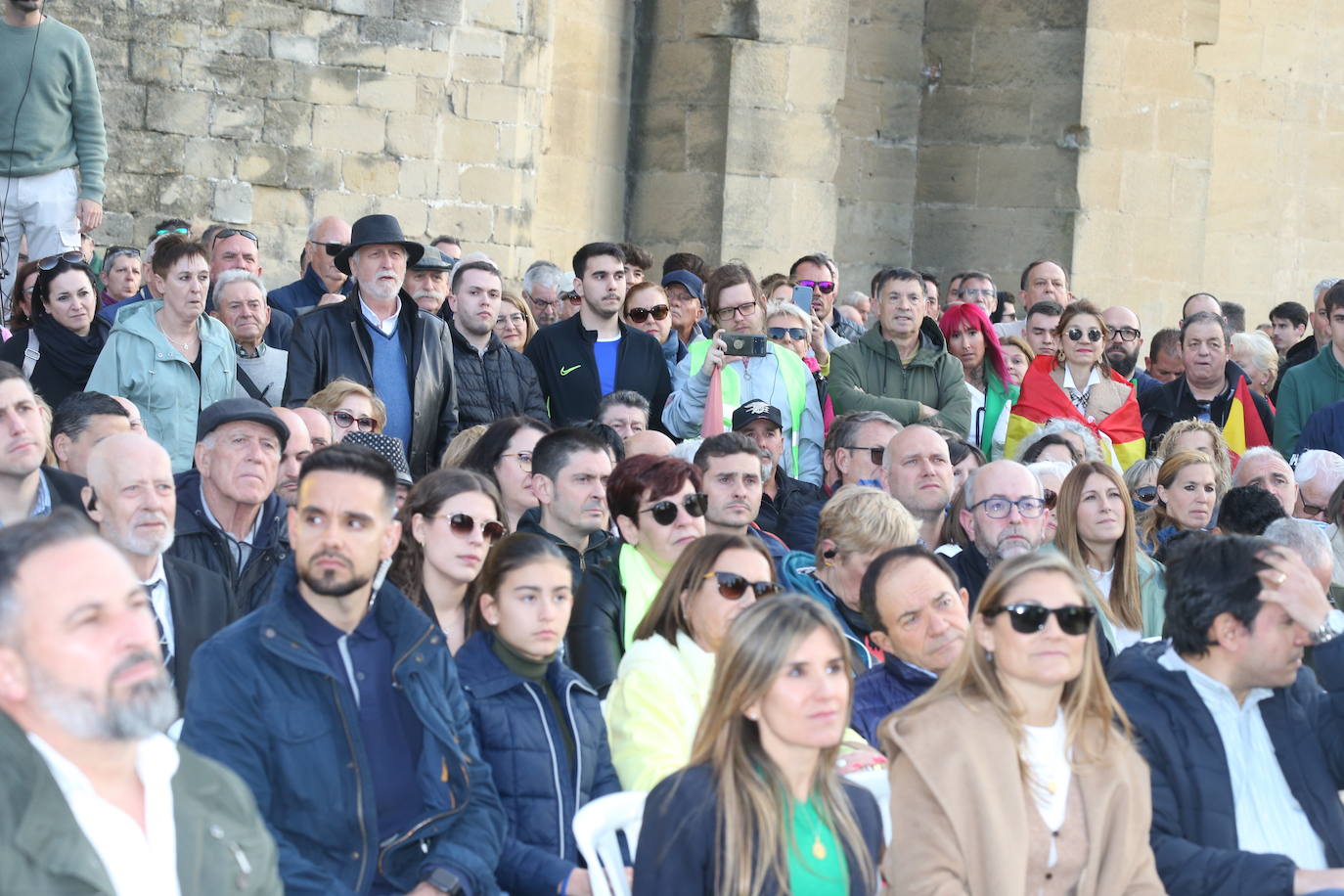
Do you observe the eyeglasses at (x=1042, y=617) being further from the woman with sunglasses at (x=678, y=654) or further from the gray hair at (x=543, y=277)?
the gray hair at (x=543, y=277)

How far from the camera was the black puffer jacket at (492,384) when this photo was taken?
8.48 m

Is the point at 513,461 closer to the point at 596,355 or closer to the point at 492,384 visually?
the point at 492,384

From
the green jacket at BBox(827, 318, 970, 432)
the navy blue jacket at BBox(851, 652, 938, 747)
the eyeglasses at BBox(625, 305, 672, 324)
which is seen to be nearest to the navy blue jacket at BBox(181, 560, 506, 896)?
the navy blue jacket at BBox(851, 652, 938, 747)

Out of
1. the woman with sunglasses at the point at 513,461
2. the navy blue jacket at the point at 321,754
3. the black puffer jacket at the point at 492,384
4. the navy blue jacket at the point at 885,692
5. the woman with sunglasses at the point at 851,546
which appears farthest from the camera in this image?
the black puffer jacket at the point at 492,384

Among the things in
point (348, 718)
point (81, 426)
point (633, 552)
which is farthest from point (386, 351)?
point (348, 718)

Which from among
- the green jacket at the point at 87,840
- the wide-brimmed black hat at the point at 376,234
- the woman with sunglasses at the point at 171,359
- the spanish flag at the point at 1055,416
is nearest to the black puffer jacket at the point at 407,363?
the wide-brimmed black hat at the point at 376,234

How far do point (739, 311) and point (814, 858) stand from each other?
5.17m

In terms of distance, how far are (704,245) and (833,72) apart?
1507 millimetres

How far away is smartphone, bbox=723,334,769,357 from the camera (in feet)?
27.1

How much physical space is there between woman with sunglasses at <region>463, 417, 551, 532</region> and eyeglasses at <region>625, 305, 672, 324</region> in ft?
7.58

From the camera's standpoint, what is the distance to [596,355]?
8.84 metres

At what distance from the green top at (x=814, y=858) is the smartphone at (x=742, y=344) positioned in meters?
4.37

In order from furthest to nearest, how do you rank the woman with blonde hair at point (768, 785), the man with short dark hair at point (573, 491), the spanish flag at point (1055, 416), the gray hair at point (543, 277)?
the gray hair at point (543, 277), the spanish flag at point (1055, 416), the man with short dark hair at point (573, 491), the woman with blonde hair at point (768, 785)

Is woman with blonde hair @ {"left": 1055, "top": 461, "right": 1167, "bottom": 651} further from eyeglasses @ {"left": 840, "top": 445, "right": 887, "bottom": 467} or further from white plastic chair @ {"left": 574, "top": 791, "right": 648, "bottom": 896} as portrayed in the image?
white plastic chair @ {"left": 574, "top": 791, "right": 648, "bottom": 896}
